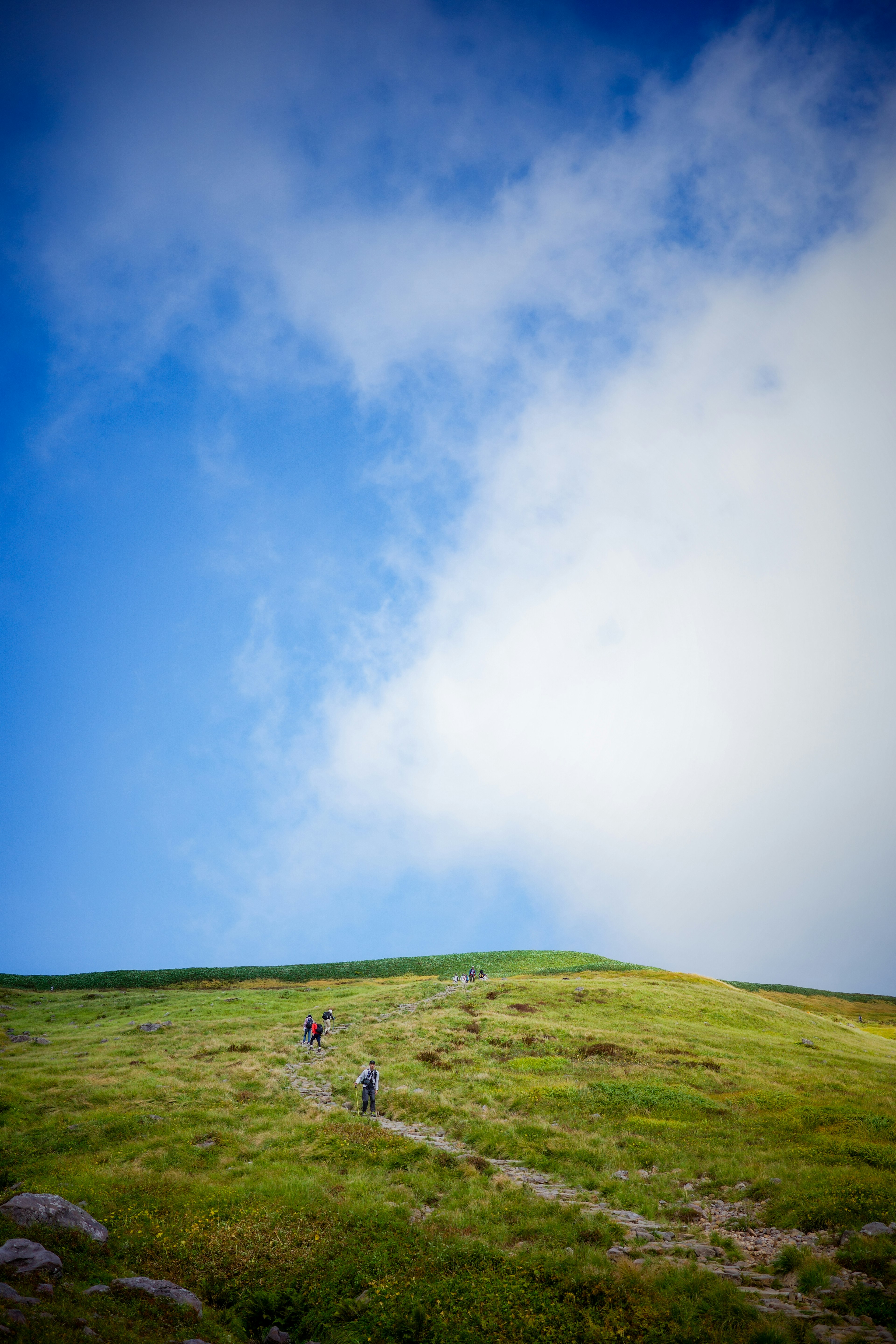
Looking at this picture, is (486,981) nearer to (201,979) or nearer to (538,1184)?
(201,979)

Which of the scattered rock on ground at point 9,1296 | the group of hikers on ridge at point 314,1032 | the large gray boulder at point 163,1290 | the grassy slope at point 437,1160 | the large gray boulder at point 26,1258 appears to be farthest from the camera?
the group of hikers on ridge at point 314,1032

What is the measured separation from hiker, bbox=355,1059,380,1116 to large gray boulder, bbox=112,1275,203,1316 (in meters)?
14.7

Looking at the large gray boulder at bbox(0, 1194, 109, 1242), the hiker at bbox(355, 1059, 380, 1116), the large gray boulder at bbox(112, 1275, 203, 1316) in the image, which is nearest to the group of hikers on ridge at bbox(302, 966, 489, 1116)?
the hiker at bbox(355, 1059, 380, 1116)

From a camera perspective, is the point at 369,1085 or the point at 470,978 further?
the point at 470,978

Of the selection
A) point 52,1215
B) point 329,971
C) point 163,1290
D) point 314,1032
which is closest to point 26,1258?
point 52,1215

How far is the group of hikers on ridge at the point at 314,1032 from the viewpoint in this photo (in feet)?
138

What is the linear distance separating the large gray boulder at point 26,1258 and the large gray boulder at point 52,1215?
140 centimetres

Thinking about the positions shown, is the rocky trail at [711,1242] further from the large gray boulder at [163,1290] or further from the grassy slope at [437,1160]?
the large gray boulder at [163,1290]

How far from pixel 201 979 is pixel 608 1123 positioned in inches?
3133

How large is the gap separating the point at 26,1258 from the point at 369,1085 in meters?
17.0

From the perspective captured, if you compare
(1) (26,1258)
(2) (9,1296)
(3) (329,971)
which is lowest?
(3) (329,971)

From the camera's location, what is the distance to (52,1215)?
48.0 feet

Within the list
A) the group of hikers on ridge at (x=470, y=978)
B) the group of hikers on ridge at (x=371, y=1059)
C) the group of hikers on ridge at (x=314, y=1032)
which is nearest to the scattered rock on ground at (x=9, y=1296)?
the group of hikers on ridge at (x=371, y=1059)

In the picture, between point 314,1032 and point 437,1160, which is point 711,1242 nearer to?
point 437,1160
